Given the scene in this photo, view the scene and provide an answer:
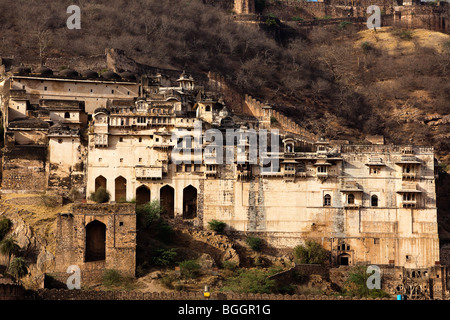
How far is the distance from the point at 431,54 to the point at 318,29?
36.1 feet

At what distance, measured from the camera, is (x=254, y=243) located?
160 feet

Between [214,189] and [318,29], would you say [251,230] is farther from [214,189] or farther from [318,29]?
[318,29]

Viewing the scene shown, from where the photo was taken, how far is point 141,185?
49812 mm

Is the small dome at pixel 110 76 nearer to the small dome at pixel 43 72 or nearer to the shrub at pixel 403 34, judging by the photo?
the small dome at pixel 43 72

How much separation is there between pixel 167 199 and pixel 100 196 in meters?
3.86

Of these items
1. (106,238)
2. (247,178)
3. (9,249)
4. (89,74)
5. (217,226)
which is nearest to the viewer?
(106,238)

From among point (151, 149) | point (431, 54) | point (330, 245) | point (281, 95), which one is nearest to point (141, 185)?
point (151, 149)

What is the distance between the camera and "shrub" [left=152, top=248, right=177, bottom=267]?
44.7 meters

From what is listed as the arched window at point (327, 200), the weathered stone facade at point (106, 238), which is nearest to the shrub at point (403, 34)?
the arched window at point (327, 200)

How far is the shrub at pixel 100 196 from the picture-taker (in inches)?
1903

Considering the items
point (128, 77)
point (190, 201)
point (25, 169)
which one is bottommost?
point (190, 201)

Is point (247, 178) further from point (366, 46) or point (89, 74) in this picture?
point (366, 46)

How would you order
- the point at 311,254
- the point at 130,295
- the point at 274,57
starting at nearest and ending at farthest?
the point at 130,295
the point at 311,254
the point at 274,57

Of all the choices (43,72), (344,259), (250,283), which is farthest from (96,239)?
(43,72)
